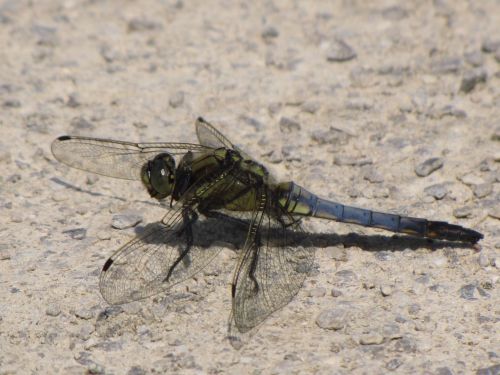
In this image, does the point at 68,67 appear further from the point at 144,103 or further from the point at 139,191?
the point at 139,191

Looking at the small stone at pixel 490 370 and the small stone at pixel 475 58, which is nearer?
the small stone at pixel 490 370

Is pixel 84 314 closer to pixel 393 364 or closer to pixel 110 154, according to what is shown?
pixel 110 154

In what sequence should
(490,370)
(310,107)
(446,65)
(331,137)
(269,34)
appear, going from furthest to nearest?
(269,34) → (446,65) → (310,107) → (331,137) → (490,370)

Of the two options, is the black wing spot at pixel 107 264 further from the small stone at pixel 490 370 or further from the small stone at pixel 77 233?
the small stone at pixel 490 370

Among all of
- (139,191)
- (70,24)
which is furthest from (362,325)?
(70,24)

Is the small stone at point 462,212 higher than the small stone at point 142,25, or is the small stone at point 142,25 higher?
the small stone at point 142,25

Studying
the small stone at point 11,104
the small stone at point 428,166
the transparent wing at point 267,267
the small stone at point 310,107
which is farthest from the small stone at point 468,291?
the small stone at point 11,104

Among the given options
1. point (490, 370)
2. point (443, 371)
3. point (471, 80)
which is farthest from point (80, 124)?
point (490, 370)

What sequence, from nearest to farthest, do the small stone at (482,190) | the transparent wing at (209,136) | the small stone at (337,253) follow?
the small stone at (337,253) → the small stone at (482,190) → the transparent wing at (209,136)
